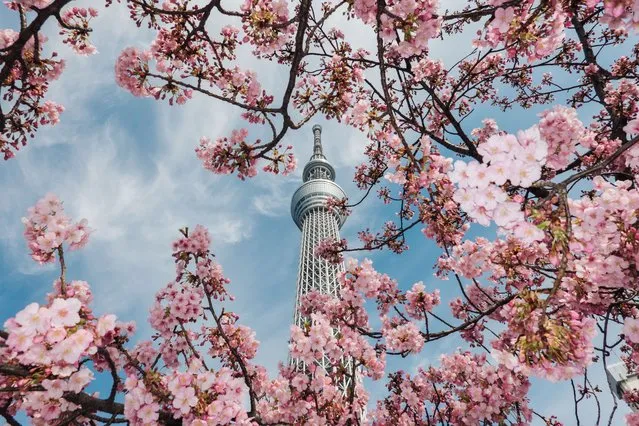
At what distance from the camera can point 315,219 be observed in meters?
54.0

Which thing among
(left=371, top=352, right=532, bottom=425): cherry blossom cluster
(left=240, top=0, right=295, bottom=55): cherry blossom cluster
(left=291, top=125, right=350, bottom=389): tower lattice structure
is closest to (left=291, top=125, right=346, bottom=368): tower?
(left=291, top=125, right=350, bottom=389): tower lattice structure

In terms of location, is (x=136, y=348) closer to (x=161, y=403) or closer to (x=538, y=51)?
(x=161, y=403)

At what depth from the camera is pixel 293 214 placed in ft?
200

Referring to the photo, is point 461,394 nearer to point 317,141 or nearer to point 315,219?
point 315,219

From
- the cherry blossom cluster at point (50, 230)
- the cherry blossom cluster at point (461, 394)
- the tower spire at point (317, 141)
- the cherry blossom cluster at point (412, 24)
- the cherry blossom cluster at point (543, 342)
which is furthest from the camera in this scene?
the tower spire at point (317, 141)

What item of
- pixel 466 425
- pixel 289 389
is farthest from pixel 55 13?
pixel 466 425

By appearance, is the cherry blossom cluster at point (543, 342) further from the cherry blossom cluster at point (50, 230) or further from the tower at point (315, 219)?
the tower at point (315, 219)

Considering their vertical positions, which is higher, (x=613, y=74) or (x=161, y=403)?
(x=613, y=74)

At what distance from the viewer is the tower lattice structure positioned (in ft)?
149

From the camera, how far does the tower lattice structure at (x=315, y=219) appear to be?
45.4 metres

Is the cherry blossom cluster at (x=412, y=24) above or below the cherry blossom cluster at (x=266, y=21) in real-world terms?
below

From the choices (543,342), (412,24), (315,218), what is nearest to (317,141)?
(315,218)

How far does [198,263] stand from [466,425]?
4.28 metres

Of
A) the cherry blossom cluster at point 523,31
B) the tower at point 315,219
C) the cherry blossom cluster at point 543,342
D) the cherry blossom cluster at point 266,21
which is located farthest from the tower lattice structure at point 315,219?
the cherry blossom cluster at point 543,342
